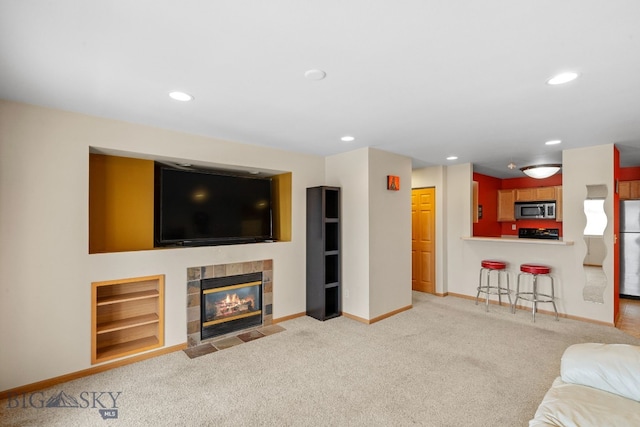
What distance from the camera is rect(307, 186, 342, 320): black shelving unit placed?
4.32 meters

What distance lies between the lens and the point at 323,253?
14.2 ft

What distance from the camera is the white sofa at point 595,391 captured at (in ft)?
4.95

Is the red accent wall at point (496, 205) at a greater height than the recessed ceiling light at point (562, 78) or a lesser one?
lesser

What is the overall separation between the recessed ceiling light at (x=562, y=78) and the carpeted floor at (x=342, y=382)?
2.36 m

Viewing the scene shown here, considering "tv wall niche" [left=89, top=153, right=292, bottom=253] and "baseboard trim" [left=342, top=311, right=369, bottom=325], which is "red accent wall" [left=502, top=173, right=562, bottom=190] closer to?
"baseboard trim" [left=342, top=311, right=369, bottom=325]

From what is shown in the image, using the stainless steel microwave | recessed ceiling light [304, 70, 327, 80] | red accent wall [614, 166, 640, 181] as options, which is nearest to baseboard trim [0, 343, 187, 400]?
recessed ceiling light [304, 70, 327, 80]

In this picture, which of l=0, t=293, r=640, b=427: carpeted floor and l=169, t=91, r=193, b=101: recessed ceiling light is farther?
l=169, t=91, r=193, b=101: recessed ceiling light

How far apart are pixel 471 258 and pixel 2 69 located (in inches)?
242

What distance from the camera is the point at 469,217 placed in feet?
18.2

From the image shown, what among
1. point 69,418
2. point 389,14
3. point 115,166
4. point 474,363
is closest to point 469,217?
point 474,363

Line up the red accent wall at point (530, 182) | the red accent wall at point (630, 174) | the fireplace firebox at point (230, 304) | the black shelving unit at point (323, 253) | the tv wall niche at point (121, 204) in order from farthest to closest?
the red accent wall at point (530, 182) < the red accent wall at point (630, 174) < the black shelving unit at point (323, 253) < the fireplace firebox at point (230, 304) < the tv wall niche at point (121, 204)

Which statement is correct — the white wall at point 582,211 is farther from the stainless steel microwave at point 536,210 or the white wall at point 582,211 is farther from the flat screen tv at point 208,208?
the flat screen tv at point 208,208

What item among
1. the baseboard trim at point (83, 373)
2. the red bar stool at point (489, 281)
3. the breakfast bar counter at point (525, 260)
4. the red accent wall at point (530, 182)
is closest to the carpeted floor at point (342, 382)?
the baseboard trim at point (83, 373)

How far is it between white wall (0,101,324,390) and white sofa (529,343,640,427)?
3.36 metres
